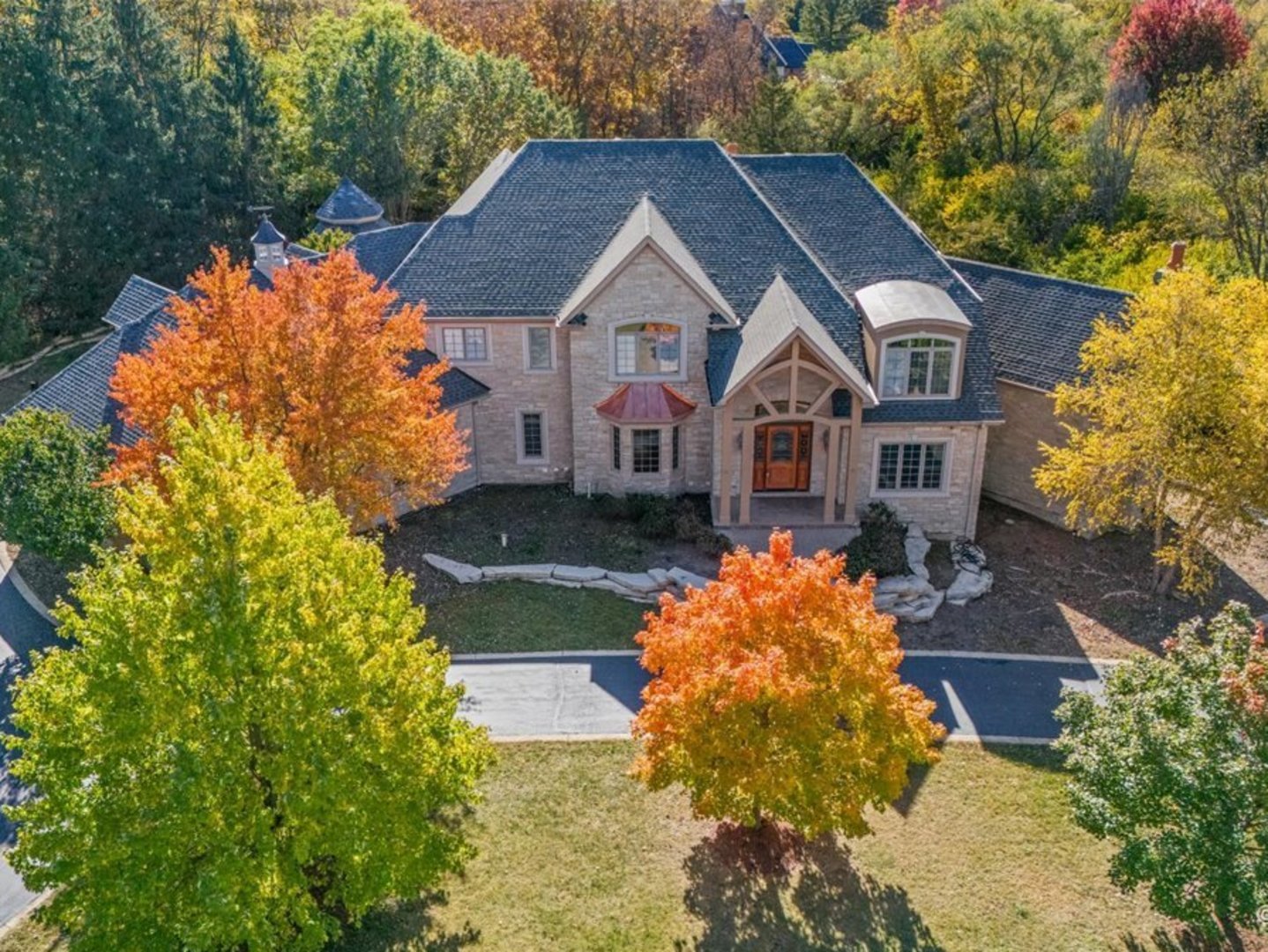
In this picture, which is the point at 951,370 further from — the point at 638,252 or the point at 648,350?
the point at 638,252

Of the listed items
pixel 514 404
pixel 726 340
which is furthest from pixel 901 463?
pixel 514 404

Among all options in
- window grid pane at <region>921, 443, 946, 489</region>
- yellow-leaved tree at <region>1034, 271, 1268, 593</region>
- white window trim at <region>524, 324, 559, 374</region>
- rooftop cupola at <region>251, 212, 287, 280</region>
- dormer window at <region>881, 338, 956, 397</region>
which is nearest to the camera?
yellow-leaved tree at <region>1034, 271, 1268, 593</region>

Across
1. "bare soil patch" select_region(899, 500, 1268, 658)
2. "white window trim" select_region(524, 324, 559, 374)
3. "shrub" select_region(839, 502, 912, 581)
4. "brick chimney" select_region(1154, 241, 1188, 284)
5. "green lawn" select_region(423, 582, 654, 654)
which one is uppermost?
"brick chimney" select_region(1154, 241, 1188, 284)

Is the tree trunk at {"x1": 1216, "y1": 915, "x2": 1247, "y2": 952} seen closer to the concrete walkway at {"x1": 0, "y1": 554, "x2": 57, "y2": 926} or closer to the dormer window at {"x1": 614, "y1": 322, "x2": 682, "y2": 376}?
the dormer window at {"x1": 614, "y1": 322, "x2": 682, "y2": 376}

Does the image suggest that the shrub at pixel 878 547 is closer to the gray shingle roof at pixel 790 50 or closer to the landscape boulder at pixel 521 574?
the landscape boulder at pixel 521 574

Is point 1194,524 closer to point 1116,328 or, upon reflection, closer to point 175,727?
point 1116,328

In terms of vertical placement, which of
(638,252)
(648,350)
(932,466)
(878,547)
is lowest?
(878,547)

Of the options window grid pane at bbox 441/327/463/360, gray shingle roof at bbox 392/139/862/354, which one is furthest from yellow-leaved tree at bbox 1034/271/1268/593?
window grid pane at bbox 441/327/463/360
